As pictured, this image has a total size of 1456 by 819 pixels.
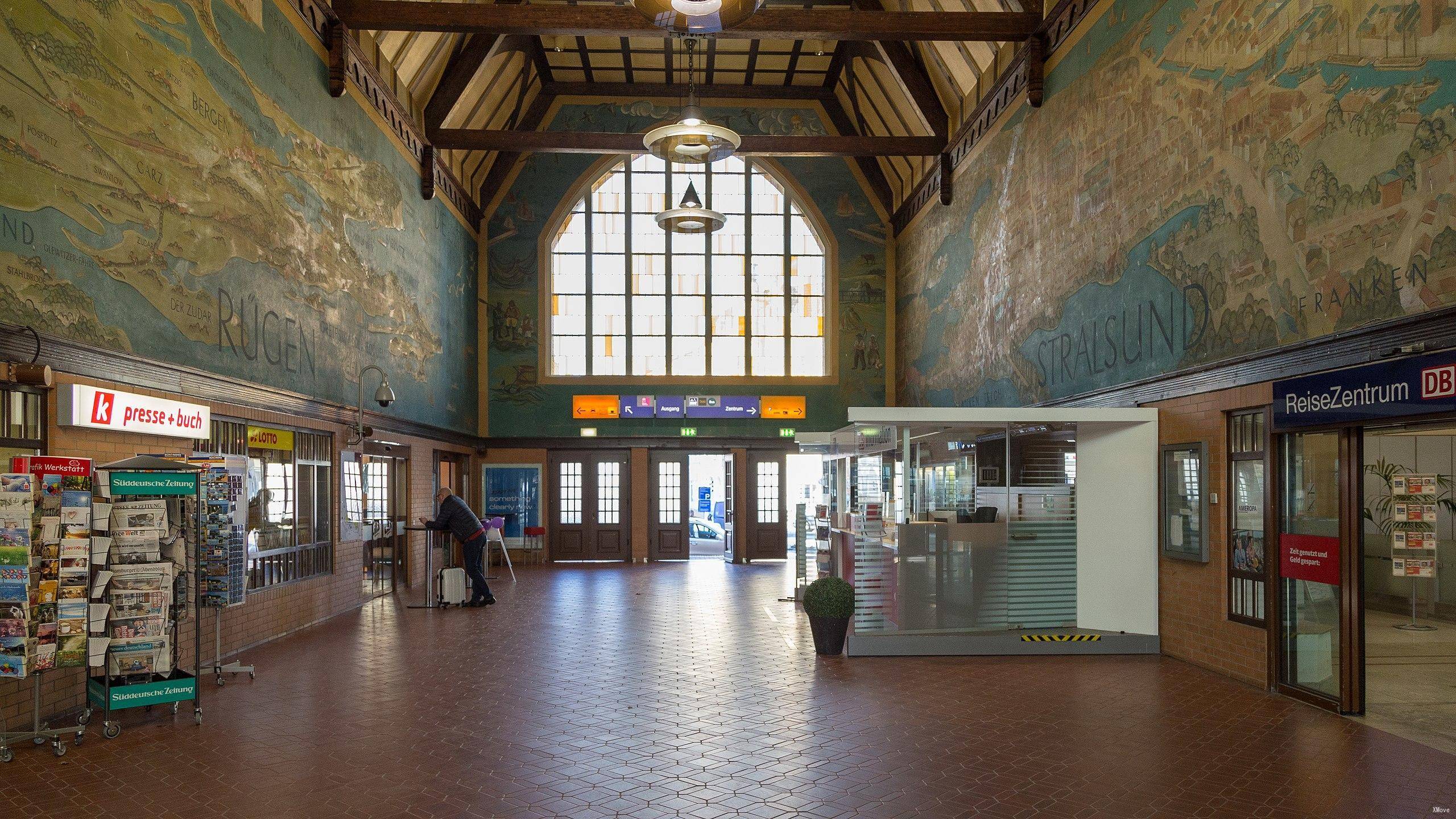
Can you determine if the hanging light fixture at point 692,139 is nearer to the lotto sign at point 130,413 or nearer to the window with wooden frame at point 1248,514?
the lotto sign at point 130,413

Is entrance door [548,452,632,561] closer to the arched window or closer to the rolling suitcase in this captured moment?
the arched window

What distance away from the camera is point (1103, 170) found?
9406 mm

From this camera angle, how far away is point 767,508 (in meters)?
19.0

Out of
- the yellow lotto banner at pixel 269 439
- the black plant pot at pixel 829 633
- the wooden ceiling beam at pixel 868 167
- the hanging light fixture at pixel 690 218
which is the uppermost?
the wooden ceiling beam at pixel 868 167

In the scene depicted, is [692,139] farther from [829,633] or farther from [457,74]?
[457,74]

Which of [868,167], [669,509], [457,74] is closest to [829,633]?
[457,74]

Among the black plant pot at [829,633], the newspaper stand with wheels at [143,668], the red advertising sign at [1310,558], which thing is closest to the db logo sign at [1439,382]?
the red advertising sign at [1310,558]

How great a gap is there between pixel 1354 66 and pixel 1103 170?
3359 mm

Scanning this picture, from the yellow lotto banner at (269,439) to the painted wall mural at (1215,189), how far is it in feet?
27.1

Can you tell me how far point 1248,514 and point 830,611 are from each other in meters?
3.39

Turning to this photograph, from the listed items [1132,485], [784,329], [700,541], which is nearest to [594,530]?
[700,541]

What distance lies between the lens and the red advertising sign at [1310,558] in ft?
21.0

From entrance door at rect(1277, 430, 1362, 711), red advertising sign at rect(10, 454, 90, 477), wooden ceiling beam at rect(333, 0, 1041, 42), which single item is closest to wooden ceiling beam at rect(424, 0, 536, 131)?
wooden ceiling beam at rect(333, 0, 1041, 42)

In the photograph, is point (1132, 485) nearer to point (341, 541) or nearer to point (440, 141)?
point (341, 541)
